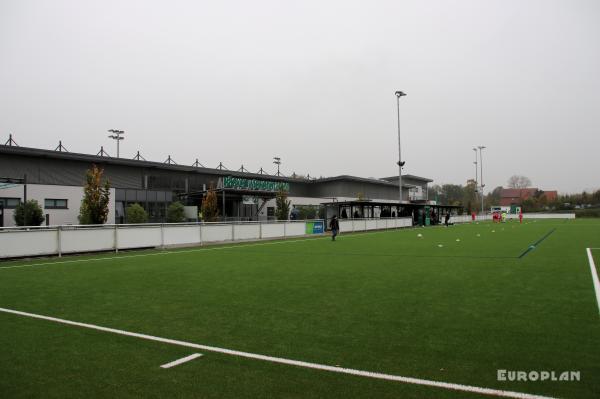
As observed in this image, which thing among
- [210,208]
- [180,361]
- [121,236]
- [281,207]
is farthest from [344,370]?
[281,207]

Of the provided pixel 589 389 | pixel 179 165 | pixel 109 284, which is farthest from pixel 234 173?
pixel 589 389

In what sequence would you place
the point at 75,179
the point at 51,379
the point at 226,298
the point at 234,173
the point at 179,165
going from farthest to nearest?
the point at 234,173, the point at 179,165, the point at 75,179, the point at 226,298, the point at 51,379

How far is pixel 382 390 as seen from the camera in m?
4.03

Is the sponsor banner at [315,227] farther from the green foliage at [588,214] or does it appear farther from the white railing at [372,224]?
the green foliage at [588,214]

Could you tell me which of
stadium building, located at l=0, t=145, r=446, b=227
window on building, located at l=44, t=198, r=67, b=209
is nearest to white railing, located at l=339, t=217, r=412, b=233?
stadium building, located at l=0, t=145, r=446, b=227

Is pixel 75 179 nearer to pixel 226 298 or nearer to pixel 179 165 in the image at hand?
pixel 179 165

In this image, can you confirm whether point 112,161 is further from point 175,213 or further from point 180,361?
point 180,361

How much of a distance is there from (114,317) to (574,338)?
664 centimetres

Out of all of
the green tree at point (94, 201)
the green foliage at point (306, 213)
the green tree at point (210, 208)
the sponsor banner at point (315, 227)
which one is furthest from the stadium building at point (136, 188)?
the green tree at point (94, 201)

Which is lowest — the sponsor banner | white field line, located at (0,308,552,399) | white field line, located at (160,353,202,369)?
white field line, located at (160,353,202,369)

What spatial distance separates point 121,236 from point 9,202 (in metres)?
20.8

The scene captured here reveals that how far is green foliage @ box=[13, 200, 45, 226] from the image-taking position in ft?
102

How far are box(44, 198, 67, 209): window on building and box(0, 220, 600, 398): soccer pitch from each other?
2887 centimetres

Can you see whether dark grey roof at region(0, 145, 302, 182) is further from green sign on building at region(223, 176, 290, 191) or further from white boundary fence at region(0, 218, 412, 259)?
white boundary fence at region(0, 218, 412, 259)
